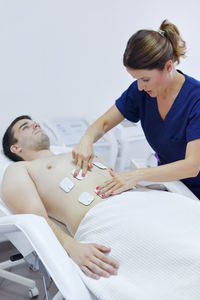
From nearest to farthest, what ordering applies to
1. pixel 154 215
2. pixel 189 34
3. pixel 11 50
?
pixel 154 215 < pixel 11 50 < pixel 189 34

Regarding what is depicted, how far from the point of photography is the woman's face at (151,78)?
4.96 feet

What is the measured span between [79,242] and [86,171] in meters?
0.40

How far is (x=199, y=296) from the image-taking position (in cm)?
114

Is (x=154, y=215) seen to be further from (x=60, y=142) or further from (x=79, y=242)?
(x=60, y=142)

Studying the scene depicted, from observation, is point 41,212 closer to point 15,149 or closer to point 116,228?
point 116,228

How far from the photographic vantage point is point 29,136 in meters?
1.98

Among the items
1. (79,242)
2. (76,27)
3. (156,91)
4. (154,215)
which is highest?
(76,27)

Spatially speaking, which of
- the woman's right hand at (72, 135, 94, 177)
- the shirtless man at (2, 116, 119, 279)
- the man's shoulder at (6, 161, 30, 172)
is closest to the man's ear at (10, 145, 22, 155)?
the shirtless man at (2, 116, 119, 279)

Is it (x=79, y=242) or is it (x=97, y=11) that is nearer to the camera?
(x=79, y=242)

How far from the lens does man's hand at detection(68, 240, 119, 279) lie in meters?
1.29

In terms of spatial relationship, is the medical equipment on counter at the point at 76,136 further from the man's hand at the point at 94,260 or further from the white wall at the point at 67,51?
the man's hand at the point at 94,260

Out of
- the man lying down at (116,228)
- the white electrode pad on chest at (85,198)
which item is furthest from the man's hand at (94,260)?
the white electrode pad on chest at (85,198)

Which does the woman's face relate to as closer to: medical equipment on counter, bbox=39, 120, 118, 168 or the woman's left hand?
the woman's left hand

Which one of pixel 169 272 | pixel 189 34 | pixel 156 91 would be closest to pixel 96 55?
pixel 189 34
